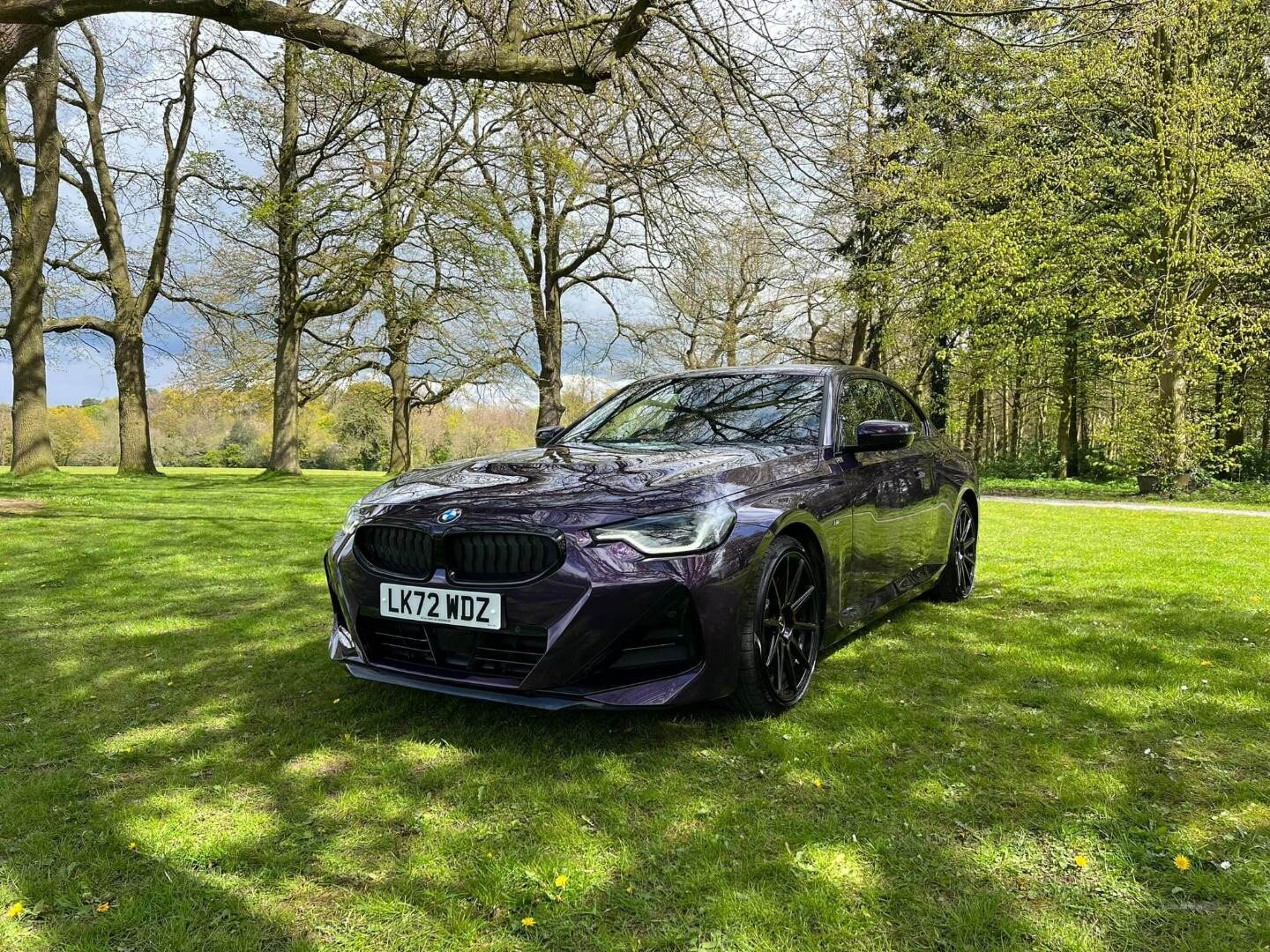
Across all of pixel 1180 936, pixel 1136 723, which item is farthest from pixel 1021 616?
pixel 1180 936

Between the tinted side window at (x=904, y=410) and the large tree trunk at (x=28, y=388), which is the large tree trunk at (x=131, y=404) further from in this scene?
the tinted side window at (x=904, y=410)

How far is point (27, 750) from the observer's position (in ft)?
Answer: 9.96

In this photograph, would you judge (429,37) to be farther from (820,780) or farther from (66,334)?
(66,334)

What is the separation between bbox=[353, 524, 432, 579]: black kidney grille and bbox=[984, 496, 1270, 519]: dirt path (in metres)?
13.7

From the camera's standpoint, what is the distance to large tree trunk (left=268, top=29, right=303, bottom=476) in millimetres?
15281

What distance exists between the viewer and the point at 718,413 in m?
4.23

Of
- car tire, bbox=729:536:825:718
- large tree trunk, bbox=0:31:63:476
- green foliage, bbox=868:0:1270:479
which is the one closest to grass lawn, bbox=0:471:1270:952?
car tire, bbox=729:536:825:718

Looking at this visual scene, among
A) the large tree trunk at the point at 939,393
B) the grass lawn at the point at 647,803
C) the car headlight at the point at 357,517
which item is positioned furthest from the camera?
the large tree trunk at the point at 939,393

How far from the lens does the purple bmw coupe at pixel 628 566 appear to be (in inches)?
111

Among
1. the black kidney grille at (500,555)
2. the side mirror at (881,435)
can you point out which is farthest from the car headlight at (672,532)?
the side mirror at (881,435)

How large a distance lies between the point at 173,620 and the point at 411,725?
272cm

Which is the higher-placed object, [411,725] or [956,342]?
[956,342]

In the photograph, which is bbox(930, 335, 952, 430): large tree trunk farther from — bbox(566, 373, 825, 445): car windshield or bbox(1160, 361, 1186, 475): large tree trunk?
bbox(566, 373, 825, 445): car windshield

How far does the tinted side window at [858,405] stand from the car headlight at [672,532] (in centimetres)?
130
